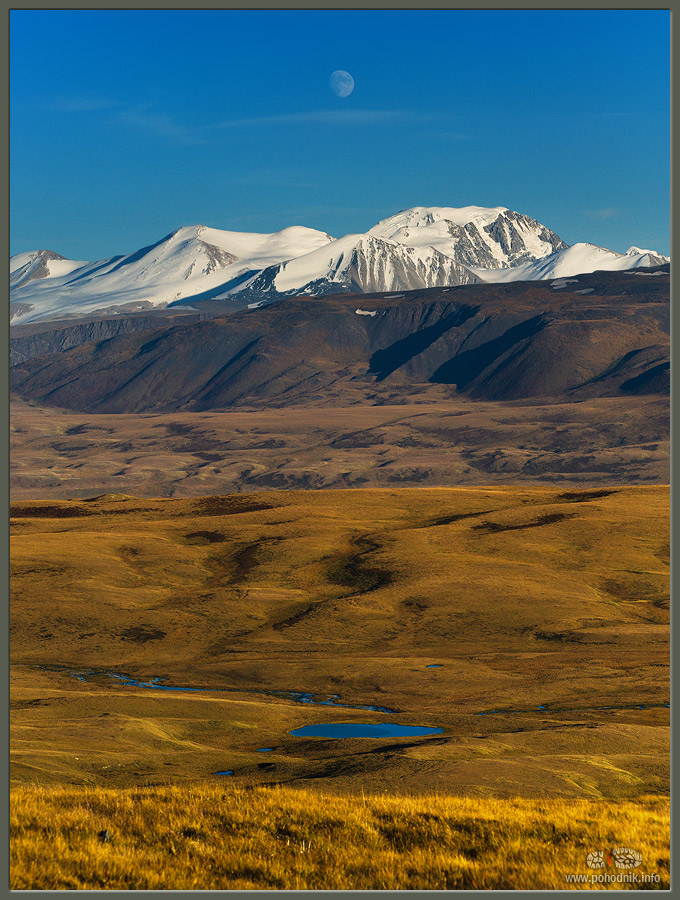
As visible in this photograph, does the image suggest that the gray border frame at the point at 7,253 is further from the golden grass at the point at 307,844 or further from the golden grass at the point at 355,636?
the golden grass at the point at 355,636

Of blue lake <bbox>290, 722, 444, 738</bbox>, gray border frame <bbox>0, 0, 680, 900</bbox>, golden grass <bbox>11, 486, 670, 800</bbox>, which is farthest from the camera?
blue lake <bbox>290, 722, 444, 738</bbox>

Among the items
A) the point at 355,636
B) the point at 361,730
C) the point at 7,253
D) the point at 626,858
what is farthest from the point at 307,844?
the point at 355,636

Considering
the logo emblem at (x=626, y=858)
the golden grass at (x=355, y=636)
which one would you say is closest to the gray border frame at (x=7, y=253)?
the logo emblem at (x=626, y=858)

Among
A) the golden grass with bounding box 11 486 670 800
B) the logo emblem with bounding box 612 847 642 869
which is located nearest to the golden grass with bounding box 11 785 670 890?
the logo emblem with bounding box 612 847 642 869

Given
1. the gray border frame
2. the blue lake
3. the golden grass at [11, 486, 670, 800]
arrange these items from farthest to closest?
the blue lake, the golden grass at [11, 486, 670, 800], the gray border frame

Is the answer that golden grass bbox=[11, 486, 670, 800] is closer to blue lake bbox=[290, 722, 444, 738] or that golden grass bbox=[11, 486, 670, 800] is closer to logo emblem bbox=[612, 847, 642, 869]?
blue lake bbox=[290, 722, 444, 738]

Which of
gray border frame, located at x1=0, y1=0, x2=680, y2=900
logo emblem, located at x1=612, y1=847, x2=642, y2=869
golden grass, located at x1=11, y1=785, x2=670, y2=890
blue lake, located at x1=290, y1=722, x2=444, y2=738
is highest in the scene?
gray border frame, located at x1=0, y1=0, x2=680, y2=900

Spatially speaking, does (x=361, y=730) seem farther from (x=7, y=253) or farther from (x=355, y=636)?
(x=7, y=253)

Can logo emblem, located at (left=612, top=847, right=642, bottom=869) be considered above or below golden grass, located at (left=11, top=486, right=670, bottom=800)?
above
